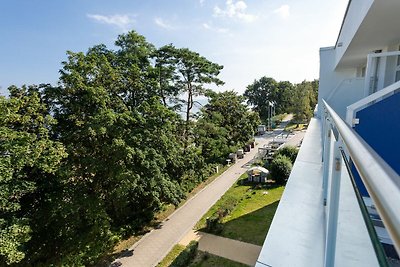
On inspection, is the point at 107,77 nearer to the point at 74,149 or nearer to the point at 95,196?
the point at 74,149

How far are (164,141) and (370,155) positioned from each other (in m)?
A: 10.6

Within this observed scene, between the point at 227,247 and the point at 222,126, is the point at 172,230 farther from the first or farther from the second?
the point at 222,126

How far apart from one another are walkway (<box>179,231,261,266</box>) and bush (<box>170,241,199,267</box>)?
2.07 ft

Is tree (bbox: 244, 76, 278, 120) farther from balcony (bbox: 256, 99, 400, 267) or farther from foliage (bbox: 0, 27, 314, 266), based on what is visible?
balcony (bbox: 256, 99, 400, 267)

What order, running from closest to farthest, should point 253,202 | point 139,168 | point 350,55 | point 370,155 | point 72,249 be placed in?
point 370,155 < point 350,55 < point 72,249 < point 139,168 < point 253,202

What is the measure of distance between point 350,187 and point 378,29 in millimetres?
4092

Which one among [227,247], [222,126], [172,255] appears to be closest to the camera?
[172,255]

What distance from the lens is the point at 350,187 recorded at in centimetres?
75

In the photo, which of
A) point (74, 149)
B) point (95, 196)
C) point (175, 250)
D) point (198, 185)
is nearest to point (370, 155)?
point (74, 149)

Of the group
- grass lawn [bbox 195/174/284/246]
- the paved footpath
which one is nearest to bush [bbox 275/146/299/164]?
grass lawn [bbox 195/174/284/246]

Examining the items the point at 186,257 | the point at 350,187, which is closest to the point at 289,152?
the point at 186,257

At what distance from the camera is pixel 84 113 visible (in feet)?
30.8

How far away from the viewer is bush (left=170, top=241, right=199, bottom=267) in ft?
29.7

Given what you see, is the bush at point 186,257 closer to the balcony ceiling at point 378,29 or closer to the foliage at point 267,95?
the balcony ceiling at point 378,29
